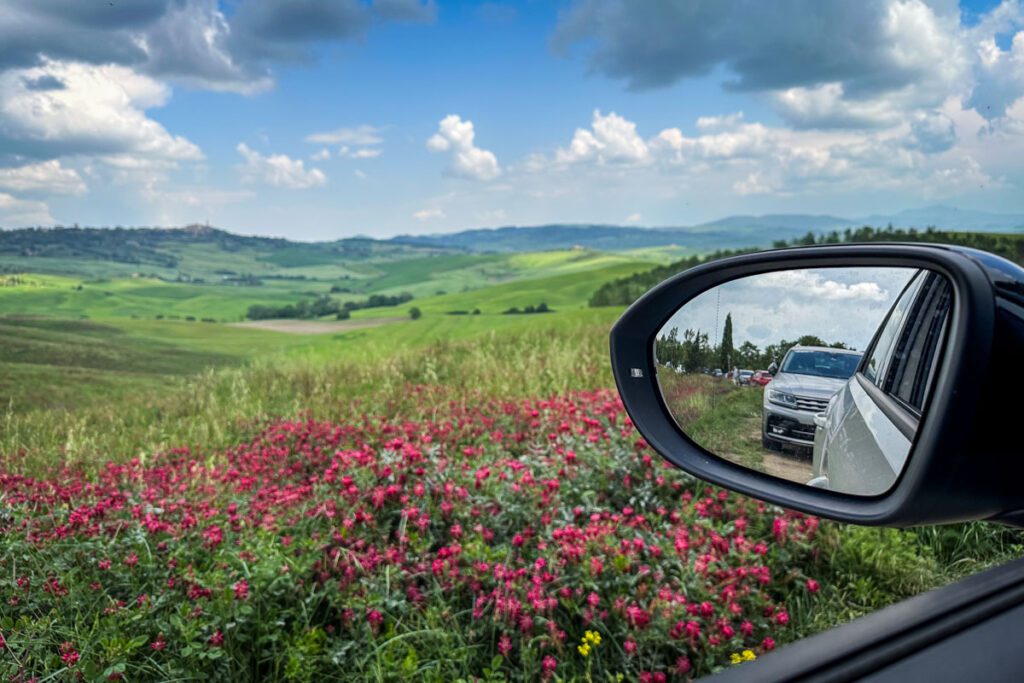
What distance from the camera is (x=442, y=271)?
21844 mm

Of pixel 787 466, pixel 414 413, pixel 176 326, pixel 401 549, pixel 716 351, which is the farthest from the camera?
pixel 176 326

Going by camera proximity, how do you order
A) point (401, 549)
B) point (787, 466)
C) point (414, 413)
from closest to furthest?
1. point (787, 466)
2. point (401, 549)
3. point (414, 413)

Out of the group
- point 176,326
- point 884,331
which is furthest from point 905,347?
point 176,326

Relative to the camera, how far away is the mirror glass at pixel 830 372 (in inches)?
39.6

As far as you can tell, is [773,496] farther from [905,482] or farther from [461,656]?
[461,656]

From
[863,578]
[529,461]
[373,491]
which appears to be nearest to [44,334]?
[373,491]

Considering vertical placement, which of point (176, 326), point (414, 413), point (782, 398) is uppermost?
point (782, 398)

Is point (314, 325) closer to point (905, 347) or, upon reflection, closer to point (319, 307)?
point (319, 307)

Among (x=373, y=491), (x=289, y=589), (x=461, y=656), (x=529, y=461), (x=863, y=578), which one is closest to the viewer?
(x=461, y=656)

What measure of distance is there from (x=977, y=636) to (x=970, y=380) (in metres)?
0.88

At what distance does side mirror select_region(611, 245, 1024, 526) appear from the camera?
822 millimetres

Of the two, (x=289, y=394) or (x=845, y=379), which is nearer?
(x=845, y=379)

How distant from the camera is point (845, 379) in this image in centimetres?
105

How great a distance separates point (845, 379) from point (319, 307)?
13.1 metres
